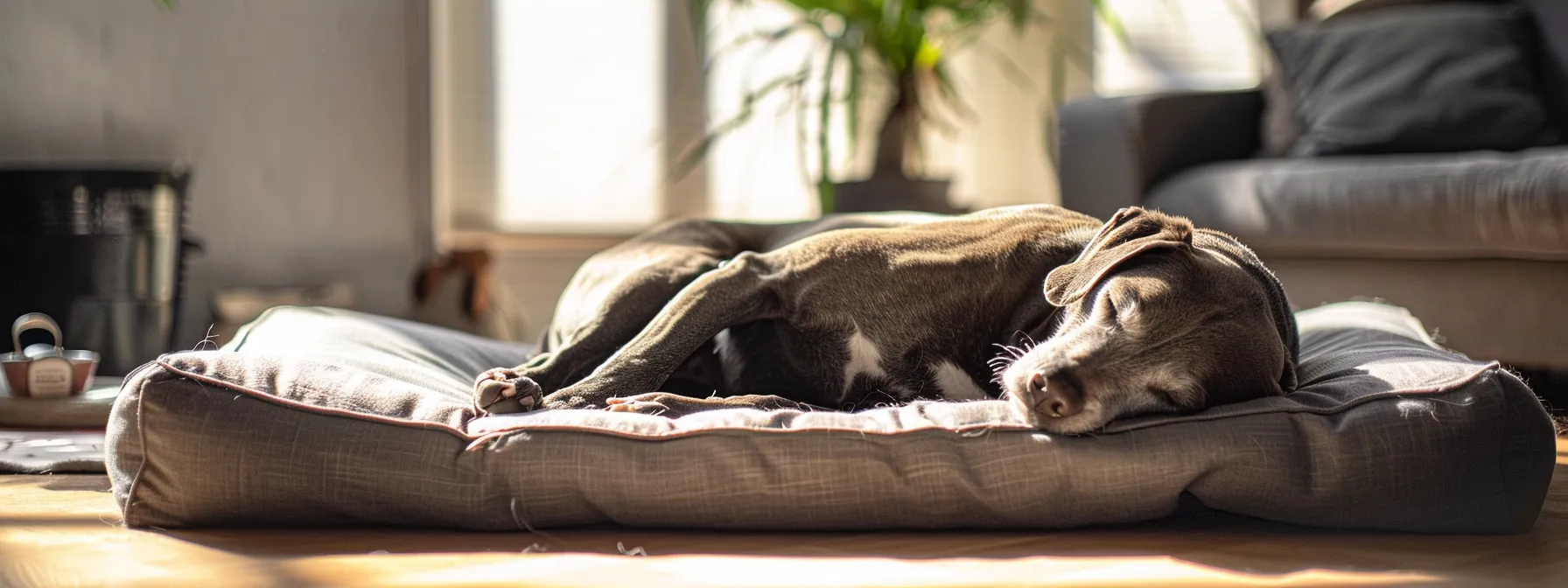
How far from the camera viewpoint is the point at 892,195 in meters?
4.25

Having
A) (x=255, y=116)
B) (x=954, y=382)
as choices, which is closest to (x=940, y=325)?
(x=954, y=382)

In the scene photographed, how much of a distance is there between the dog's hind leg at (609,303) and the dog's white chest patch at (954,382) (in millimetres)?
507

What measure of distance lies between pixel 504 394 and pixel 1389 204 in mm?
2224

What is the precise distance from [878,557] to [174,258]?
9.29 feet

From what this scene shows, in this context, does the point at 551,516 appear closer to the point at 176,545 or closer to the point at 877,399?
the point at 176,545

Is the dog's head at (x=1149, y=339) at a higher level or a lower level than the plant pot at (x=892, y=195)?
higher

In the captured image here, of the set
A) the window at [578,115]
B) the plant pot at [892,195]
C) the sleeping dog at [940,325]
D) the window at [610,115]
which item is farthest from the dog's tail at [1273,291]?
the window at [578,115]

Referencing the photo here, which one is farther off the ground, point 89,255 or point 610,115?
point 610,115

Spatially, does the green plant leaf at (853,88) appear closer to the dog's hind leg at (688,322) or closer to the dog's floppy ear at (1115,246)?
the dog's hind leg at (688,322)

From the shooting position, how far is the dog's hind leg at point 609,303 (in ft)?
6.40

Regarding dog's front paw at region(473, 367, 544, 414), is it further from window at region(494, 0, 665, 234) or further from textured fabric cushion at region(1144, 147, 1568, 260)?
window at region(494, 0, 665, 234)

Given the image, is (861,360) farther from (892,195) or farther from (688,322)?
(892,195)

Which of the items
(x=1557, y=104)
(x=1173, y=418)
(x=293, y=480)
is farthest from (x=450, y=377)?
(x=1557, y=104)

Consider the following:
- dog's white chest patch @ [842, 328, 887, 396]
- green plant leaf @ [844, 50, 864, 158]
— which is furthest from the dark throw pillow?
dog's white chest patch @ [842, 328, 887, 396]
